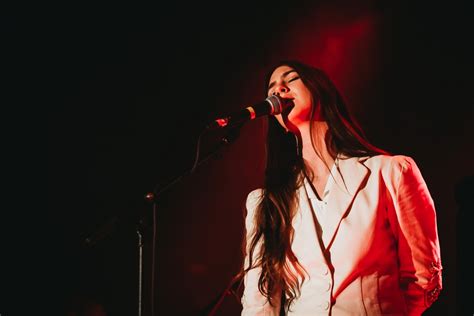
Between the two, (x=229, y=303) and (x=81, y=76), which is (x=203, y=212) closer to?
(x=229, y=303)

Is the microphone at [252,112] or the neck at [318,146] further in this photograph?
the neck at [318,146]

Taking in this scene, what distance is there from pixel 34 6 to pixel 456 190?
2.72m

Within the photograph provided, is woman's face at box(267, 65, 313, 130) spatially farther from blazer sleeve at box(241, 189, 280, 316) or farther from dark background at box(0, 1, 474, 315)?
dark background at box(0, 1, 474, 315)

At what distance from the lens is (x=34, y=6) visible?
273cm

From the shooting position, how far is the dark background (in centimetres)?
245

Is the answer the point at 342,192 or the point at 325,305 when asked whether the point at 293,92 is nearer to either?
the point at 342,192

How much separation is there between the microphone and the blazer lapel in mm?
405

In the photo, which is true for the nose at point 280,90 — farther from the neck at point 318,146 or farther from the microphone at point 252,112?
the neck at point 318,146

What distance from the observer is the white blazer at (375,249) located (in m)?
1.72

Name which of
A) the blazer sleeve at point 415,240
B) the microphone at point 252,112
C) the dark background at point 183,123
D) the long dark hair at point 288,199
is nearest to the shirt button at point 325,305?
the long dark hair at point 288,199

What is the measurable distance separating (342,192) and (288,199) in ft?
1.15

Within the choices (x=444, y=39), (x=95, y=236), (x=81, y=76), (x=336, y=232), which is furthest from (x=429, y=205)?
(x=81, y=76)

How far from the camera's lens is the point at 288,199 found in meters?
2.18

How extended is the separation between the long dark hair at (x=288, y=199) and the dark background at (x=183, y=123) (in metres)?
0.61
